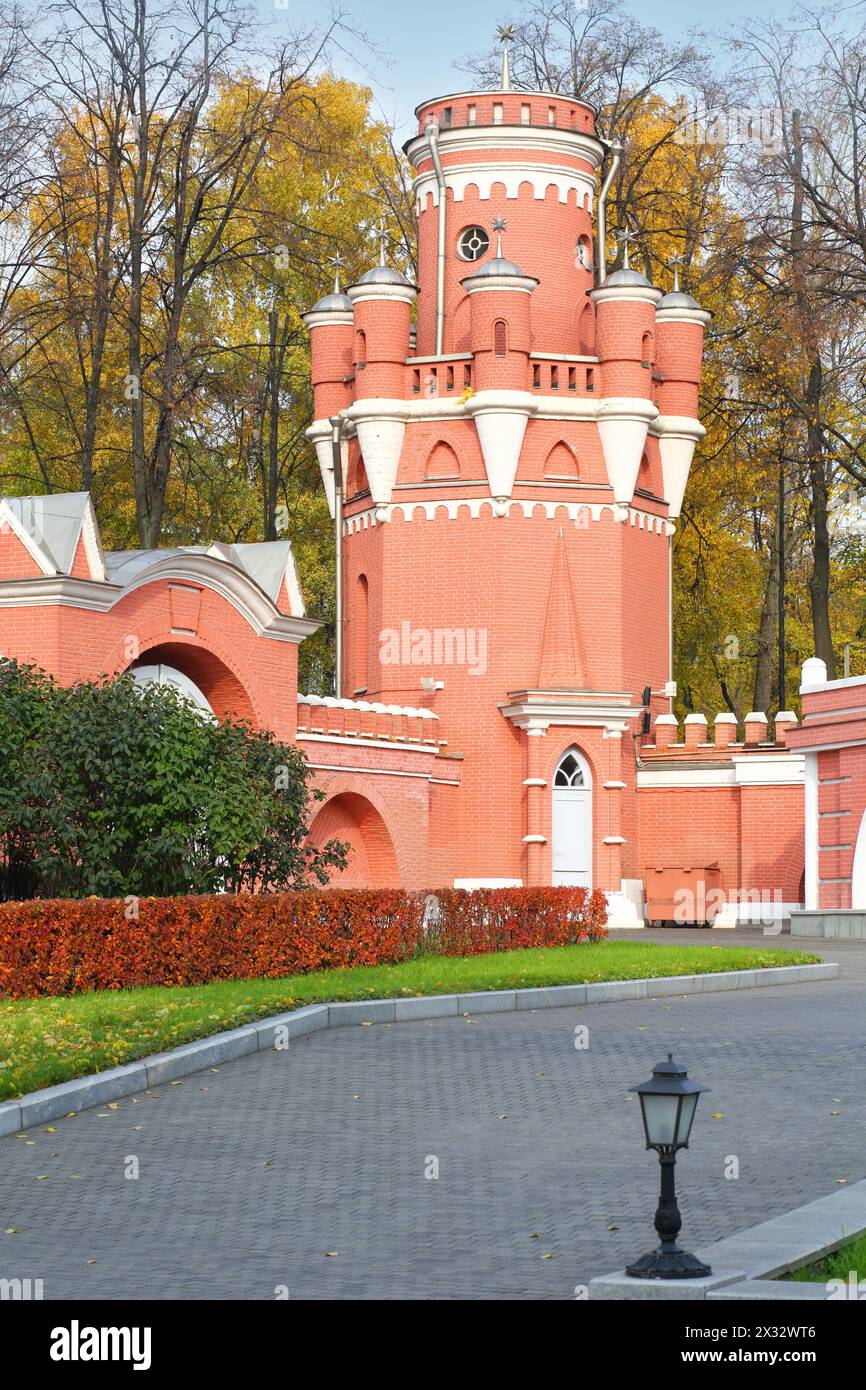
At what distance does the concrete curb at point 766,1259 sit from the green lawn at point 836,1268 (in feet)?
0.11

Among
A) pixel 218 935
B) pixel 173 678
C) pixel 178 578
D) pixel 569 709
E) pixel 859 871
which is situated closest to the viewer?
pixel 218 935

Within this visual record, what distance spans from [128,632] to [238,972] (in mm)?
6756

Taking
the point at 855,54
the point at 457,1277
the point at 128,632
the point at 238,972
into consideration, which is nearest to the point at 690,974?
the point at 238,972

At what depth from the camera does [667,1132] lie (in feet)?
25.6

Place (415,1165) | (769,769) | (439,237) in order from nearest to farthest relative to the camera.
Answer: (415,1165) < (769,769) < (439,237)

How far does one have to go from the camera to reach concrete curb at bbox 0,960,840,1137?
41.3 ft

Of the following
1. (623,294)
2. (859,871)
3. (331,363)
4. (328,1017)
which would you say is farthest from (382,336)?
(328,1017)

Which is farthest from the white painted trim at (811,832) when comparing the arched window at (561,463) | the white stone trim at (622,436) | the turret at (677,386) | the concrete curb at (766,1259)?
the concrete curb at (766,1259)

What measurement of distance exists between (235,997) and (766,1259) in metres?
9.57

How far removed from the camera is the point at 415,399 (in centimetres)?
3650

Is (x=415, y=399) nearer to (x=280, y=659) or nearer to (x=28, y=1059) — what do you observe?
(x=280, y=659)

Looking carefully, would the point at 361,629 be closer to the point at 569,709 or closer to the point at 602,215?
the point at 569,709

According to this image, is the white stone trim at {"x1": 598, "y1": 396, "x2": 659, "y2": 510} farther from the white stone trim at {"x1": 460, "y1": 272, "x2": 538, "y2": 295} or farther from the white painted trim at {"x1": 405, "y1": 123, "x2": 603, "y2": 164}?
the white painted trim at {"x1": 405, "y1": 123, "x2": 603, "y2": 164}

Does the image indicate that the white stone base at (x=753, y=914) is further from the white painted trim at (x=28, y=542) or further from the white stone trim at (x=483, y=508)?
the white painted trim at (x=28, y=542)
